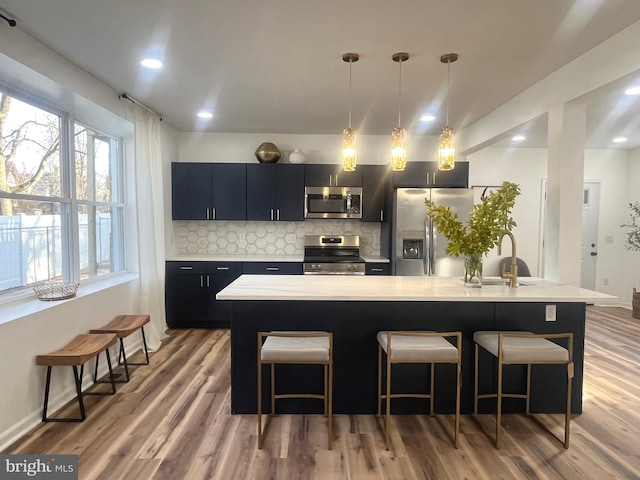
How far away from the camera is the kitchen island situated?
2.57 meters

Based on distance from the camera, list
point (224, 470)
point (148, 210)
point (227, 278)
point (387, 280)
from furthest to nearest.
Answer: point (227, 278)
point (148, 210)
point (387, 280)
point (224, 470)

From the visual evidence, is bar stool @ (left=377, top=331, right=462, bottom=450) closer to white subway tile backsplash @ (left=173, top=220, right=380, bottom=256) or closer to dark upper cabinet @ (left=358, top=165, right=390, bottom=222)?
dark upper cabinet @ (left=358, top=165, right=390, bottom=222)

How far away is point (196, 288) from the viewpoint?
15.1 feet

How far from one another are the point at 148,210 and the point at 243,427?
249cm

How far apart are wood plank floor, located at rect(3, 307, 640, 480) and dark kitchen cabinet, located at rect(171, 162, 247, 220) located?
7.92ft

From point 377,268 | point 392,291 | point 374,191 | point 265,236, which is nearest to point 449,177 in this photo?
point 374,191

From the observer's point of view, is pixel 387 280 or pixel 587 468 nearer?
pixel 587 468

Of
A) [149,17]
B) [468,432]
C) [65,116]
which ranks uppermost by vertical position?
[149,17]

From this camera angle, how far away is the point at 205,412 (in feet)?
8.63

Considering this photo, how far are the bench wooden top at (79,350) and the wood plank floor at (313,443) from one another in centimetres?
42

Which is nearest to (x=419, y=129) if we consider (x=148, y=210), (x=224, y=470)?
(x=148, y=210)

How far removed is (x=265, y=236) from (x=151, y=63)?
2.78 meters

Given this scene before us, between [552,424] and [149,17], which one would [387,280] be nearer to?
[552,424]

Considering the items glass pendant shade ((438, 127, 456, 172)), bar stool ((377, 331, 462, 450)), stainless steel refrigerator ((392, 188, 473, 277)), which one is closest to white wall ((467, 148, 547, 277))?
stainless steel refrigerator ((392, 188, 473, 277))
